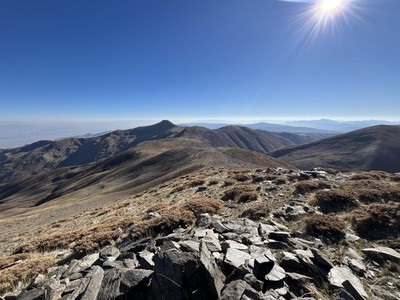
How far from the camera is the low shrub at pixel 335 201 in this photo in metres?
13.8

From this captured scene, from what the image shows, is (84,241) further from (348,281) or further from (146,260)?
(348,281)

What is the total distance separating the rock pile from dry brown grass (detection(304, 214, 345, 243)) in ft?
4.17

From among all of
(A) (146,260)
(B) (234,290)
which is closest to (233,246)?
(B) (234,290)

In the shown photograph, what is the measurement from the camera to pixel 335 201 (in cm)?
1436

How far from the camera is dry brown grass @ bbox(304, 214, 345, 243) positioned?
10.4 metres

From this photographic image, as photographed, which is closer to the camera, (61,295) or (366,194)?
(61,295)

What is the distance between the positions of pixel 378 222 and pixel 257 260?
7.37 m

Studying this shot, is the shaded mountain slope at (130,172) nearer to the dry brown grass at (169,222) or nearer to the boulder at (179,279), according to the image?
the dry brown grass at (169,222)

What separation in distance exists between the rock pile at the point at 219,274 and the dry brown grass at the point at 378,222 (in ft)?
5.85

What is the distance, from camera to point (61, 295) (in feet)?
22.1

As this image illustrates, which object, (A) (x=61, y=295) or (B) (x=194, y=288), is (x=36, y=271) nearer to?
(A) (x=61, y=295)

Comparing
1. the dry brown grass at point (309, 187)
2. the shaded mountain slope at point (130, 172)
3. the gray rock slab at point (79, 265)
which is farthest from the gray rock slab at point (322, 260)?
the shaded mountain slope at point (130, 172)

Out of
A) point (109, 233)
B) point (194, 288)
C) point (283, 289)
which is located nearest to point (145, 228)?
point (109, 233)

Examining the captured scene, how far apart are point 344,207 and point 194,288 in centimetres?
1123
